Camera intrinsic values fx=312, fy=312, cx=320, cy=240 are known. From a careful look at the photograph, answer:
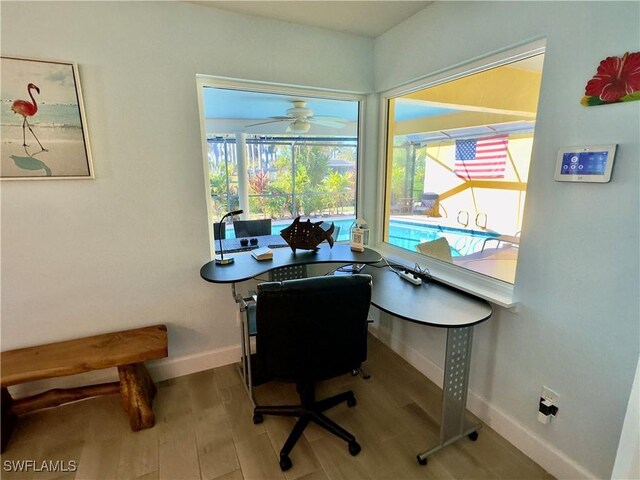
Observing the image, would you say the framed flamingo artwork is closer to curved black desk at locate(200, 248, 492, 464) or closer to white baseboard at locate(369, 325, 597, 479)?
curved black desk at locate(200, 248, 492, 464)

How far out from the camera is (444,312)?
1.62m

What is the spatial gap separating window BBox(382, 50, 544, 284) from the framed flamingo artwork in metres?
2.15

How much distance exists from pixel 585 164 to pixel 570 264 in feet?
1.43

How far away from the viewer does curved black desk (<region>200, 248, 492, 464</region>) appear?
5.20ft

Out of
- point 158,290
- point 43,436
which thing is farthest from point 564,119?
point 43,436

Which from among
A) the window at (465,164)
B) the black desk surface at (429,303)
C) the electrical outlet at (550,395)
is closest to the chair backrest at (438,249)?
the window at (465,164)

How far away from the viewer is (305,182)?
127 inches

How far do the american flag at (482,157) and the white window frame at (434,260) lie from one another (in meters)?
0.42

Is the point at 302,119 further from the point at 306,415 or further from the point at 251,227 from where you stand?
the point at 306,415

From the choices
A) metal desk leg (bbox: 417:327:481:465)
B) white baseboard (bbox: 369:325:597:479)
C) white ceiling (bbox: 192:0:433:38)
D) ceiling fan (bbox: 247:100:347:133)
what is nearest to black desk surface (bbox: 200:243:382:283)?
metal desk leg (bbox: 417:327:481:465)

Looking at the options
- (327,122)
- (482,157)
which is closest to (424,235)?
(482,157)

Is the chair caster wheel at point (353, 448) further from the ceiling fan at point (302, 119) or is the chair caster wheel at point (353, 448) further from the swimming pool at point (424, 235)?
the ceiling fan at point (302, 119)

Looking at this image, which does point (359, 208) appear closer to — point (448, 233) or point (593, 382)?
point (448, 233)

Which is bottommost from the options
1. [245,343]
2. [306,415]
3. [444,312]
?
[306,415]
